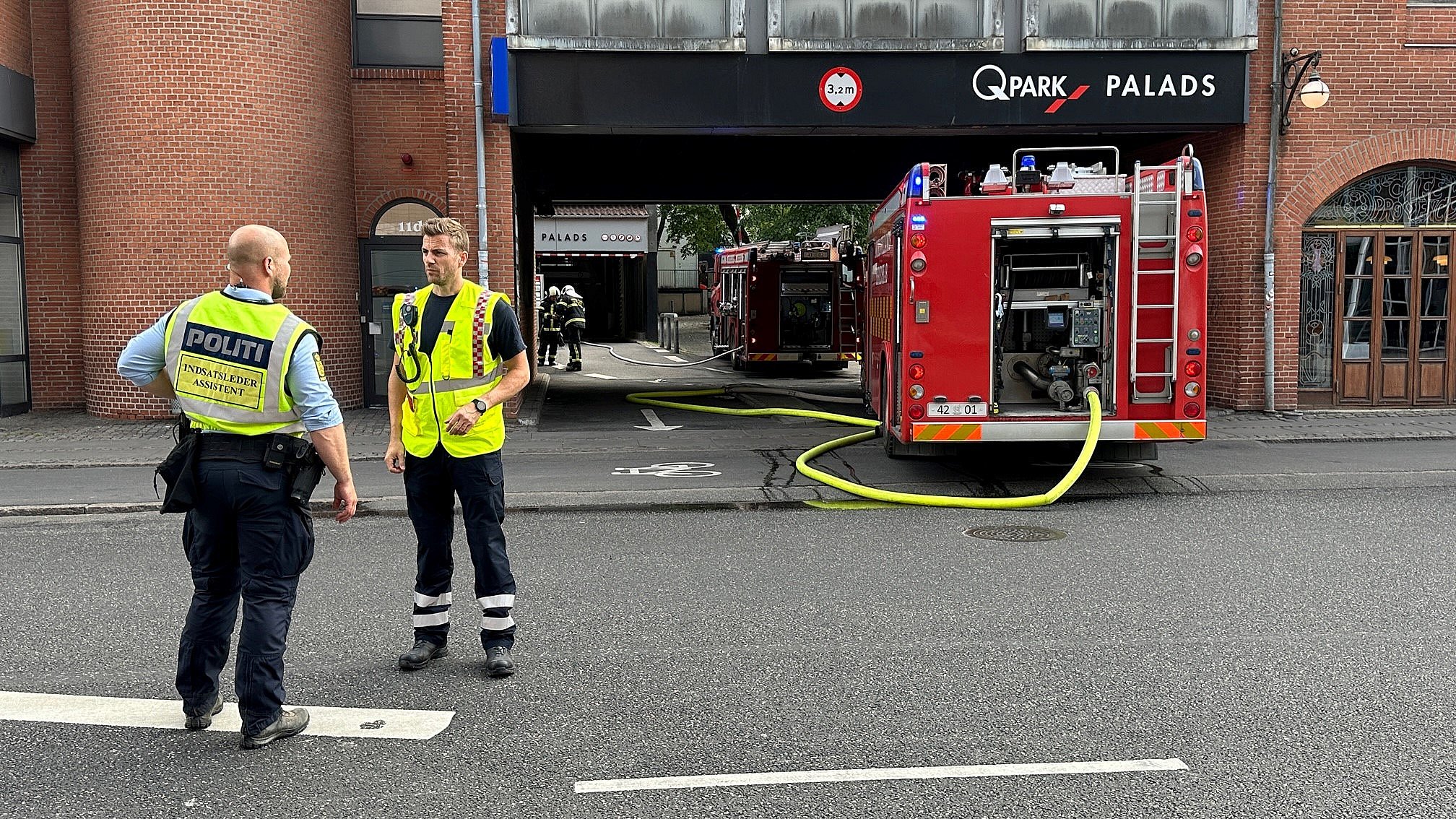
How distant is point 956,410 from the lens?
10.3m

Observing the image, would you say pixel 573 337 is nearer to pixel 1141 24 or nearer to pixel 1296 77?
pixel 1141 24

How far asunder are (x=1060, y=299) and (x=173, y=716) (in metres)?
7.70

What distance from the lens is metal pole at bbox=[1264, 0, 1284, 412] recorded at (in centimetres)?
1501

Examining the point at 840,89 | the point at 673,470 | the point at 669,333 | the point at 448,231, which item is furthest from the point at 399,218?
the point at 669,333

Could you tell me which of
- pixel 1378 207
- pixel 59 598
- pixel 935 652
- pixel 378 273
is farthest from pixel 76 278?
pixel 1378 207

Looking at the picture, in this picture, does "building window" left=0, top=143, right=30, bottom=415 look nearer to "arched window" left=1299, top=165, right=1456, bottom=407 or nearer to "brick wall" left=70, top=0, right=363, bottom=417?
"brick wall" left=70, top=0, right=363, bottom=417

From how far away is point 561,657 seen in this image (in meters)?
5.63

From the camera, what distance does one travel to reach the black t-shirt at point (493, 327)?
534 cm

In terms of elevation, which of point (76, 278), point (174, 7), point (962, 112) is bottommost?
point (76, 278)

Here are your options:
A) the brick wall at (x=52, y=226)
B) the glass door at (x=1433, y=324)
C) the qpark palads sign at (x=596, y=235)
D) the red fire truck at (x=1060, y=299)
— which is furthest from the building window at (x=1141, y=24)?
the qpark palads sign at (x=596, y=235)

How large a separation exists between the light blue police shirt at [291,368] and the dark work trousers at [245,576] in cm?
25

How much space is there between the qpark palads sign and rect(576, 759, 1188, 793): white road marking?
3658 centimetres

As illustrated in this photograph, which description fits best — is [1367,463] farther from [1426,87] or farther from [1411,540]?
[1426,87]

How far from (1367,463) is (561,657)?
8.80 metres
